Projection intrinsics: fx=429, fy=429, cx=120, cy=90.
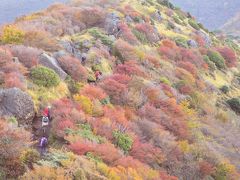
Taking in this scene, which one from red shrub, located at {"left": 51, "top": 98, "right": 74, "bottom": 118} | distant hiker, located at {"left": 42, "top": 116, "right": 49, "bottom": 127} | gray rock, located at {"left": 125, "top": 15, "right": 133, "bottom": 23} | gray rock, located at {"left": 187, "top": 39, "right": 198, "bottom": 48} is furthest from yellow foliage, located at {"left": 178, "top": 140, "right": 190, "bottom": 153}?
gray rock, located at {"left": 187, "top": 39, "right": 198, "bottom": 48}

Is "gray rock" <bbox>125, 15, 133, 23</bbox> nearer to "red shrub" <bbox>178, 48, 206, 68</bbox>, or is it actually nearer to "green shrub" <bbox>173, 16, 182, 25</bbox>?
"red shrub" <bbox>178, 48, 206, 68</bbox>

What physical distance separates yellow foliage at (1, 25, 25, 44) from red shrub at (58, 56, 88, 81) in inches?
156

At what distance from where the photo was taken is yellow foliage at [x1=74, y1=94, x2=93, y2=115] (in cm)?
2364

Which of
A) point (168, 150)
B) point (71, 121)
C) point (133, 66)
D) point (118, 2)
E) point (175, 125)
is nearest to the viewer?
point (71, 121)

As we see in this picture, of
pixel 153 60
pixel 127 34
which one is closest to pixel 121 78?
pixel 153 60

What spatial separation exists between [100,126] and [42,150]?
432 cm

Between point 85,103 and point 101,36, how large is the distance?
15.3m

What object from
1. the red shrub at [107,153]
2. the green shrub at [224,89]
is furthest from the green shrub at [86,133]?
the green shrub at [224,89]

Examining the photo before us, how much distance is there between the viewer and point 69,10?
43.5 m

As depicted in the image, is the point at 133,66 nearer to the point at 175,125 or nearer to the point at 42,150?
the point at 175,125

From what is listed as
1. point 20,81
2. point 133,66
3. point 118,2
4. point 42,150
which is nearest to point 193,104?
point 133,66

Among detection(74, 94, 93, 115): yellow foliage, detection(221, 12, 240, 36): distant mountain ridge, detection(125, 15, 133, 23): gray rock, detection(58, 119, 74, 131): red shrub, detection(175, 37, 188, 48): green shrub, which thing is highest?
detection(58, 119, 74, 131): red shrub

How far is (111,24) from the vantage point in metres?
43.8

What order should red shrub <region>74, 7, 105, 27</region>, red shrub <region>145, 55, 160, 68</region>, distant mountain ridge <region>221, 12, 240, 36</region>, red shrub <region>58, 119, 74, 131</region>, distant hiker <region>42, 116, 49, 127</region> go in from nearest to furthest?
red shrub <region>58, 119, 74, 131</region>
distant hiker <region>42, 116, 49, 127</region>
red shrub <region>145, 55, 160, 68</region>
red shrub <region>74, 7, 105, 27</region>
distant mountain ridge <region>221, 12, 240, 36</region>
